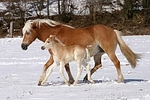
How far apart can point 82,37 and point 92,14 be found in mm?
21564

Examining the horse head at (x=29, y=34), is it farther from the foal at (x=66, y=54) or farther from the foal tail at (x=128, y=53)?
the foal tail at (x=128, y=53)

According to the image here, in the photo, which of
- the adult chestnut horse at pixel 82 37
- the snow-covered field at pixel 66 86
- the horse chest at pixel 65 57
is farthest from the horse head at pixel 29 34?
the horse chest at pixel 65 57

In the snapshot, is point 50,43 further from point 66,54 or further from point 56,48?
point 66,54

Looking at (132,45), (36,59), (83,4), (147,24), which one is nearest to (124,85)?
(36,59)

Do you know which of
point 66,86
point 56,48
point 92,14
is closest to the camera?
point 66,86

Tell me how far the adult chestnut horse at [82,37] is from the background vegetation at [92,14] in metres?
20.0

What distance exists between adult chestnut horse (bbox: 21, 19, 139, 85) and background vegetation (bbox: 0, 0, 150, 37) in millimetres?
19992

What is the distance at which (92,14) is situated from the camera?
3238 cm

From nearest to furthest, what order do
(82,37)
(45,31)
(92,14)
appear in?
(82,37), (45,31), (92,14)

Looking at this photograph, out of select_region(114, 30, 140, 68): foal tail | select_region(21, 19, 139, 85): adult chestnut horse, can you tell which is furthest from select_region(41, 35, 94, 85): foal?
select_region(114, 30, 140, 68): foal tail

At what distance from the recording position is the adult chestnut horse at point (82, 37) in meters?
10.8

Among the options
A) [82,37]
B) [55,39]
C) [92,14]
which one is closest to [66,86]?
[55,39]

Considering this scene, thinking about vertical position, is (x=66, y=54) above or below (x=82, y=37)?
below

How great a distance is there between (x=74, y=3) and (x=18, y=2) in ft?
14.0
